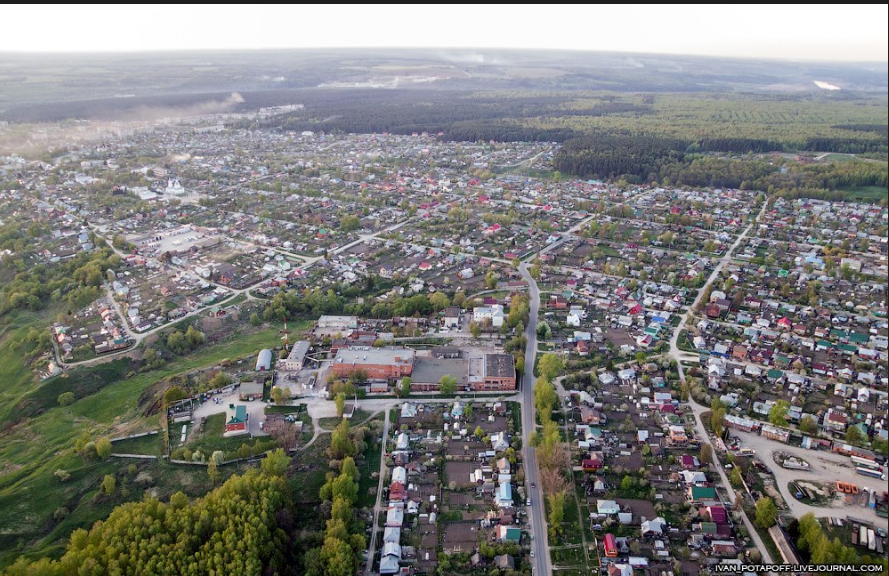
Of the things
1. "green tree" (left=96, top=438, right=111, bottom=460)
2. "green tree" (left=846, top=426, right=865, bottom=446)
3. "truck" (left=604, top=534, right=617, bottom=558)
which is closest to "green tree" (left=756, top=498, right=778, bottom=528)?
"truck" (left=604, top=534, right=617, bottom=558)

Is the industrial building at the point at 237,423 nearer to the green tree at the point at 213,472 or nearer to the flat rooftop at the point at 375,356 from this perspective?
the green tree at the point at 213,472

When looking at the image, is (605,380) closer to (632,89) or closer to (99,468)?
(99,468)

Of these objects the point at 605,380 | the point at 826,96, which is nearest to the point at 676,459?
the point at 605,380

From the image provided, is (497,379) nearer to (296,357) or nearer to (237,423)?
(296,357)

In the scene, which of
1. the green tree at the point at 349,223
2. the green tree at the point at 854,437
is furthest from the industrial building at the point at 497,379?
the green tree at the point at 349,223

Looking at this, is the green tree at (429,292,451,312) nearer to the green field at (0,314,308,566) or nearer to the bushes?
the green field at (0,314,308,566)
